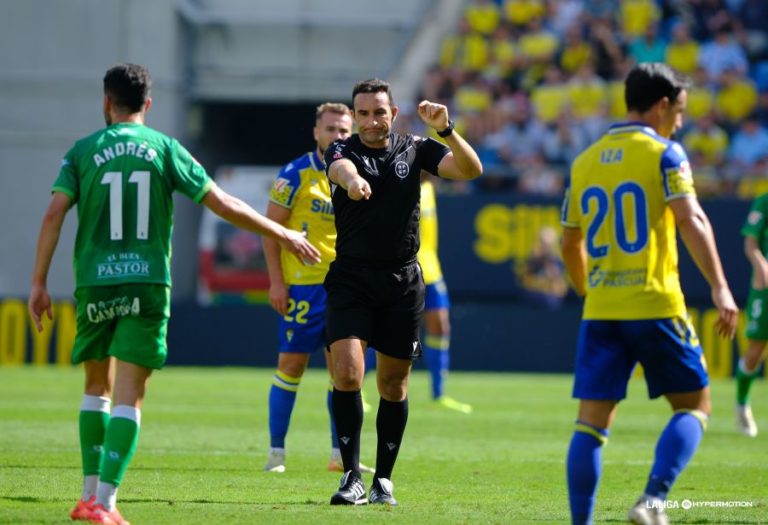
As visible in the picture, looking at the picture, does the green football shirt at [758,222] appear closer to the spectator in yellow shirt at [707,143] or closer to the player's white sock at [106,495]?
the player's white sock at [106,495]

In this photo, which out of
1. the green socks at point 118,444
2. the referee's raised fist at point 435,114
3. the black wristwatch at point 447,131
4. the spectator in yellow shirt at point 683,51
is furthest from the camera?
the spectator in yellow shirt at point 683,51

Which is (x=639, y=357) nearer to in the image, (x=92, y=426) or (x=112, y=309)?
(x=112, y=309)

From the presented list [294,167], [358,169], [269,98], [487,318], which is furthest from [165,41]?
[358,169]

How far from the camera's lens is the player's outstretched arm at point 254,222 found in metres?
6.89

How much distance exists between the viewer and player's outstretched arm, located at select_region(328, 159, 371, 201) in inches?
285

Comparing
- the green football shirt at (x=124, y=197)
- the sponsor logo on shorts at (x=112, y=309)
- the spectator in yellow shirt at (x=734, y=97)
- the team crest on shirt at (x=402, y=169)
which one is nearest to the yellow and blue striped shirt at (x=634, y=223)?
the team crest on shirt at (x=402, y=169)

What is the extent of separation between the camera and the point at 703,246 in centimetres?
643

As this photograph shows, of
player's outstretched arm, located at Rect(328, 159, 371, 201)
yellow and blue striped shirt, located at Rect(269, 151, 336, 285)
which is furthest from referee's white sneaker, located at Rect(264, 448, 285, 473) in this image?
player's outstretched arm, located at Rect(328, 159, 371, 201)

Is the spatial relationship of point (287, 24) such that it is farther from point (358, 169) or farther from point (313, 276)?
point (358, 169)

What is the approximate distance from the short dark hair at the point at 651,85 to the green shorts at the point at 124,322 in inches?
97.3

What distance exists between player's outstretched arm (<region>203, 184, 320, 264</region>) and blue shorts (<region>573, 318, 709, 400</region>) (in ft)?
4.74

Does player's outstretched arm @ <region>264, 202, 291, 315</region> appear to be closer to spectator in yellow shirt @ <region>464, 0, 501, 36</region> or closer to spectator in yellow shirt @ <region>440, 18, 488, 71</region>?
spectator in yellow shirt @ <region>440, 18, 488, 71</region>

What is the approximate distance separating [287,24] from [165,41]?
7.80 ft

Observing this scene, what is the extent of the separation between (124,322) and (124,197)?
24.3 inches
